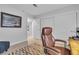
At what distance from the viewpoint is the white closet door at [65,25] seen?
1.41m

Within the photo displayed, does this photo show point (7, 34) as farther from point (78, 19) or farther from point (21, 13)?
point (78, 19)

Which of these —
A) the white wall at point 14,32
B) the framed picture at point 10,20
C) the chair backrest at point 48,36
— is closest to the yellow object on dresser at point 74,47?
the chair backrest at point 48,36

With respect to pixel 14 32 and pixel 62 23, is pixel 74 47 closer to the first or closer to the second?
pixel 62 23

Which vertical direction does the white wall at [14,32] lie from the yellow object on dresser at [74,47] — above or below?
above

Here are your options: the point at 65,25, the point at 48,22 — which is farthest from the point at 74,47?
the point at 48,22

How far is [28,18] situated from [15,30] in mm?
261

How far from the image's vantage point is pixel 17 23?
4.75ft

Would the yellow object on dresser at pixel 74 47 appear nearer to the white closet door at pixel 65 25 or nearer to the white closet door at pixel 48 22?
the white closet door at pixel 65 25

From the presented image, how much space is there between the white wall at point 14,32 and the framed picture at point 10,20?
0.15 ft

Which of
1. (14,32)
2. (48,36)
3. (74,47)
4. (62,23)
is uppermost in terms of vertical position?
(62,23)

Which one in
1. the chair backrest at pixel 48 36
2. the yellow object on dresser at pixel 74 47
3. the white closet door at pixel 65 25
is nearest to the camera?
the yellow object on dresser at pixel 74 47

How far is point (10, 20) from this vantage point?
1.40 m

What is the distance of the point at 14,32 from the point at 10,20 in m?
0.18

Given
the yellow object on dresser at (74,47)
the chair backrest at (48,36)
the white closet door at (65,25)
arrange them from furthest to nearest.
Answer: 1. the chair backrest at (48,36)
2. the white closet door at (65,25)
3. the yellow object on dresser at (74,47)
